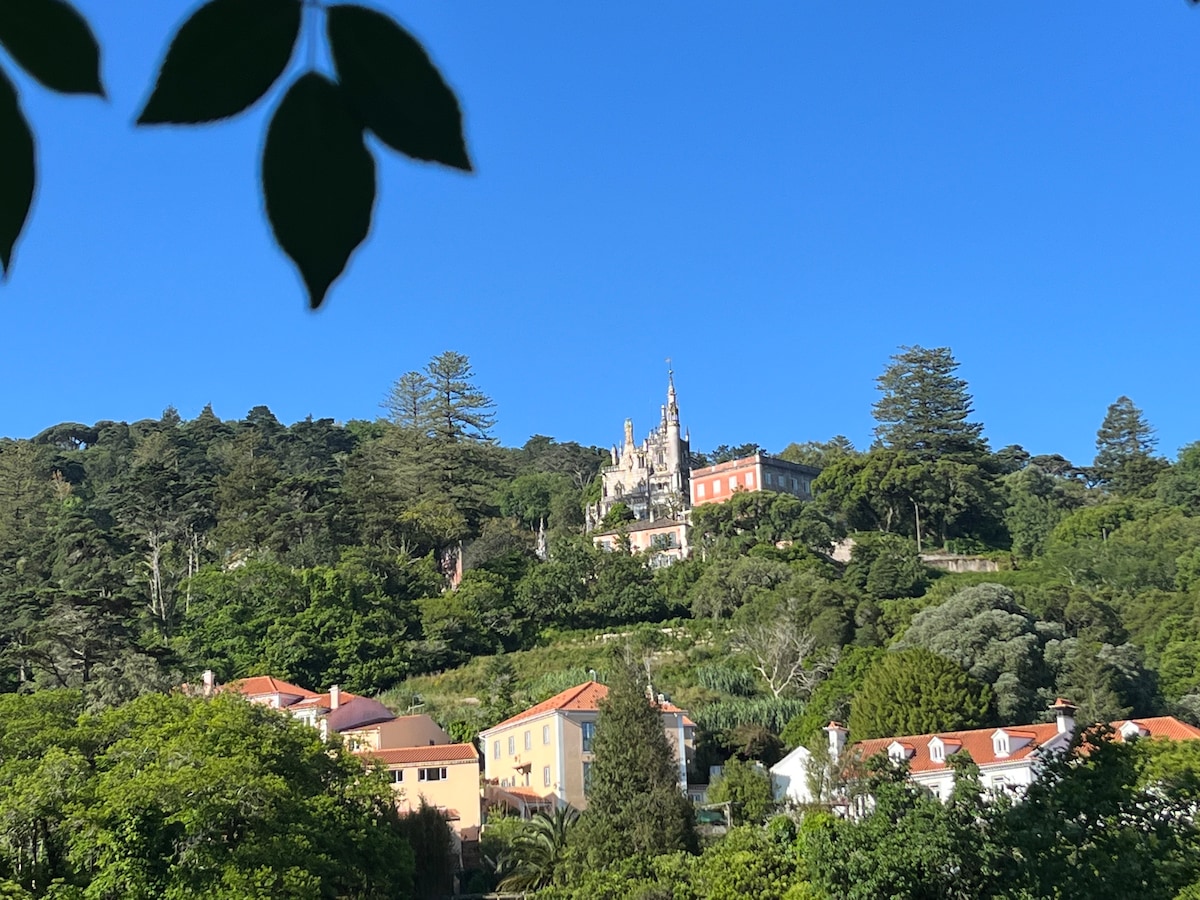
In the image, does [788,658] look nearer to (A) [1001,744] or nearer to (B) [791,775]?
(B) [791,775]

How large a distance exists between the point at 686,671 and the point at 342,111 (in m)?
46.1

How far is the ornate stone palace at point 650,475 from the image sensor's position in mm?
73625

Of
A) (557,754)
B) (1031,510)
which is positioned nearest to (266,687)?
(557,754)

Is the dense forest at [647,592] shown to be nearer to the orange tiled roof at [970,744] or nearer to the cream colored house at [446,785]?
the orange tiled roof at [970,744]

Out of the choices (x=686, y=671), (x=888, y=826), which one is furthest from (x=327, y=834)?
(x=686, y=671)

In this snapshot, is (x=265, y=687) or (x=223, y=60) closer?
(x=223, y=60)

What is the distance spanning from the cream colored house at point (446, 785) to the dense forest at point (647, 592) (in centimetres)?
625

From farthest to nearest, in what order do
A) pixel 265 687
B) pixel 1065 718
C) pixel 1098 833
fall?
pixel 265 687 → pixel 1065 718 → pixel 1098 833

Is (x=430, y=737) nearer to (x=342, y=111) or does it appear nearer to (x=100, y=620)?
(x=100, y=620)

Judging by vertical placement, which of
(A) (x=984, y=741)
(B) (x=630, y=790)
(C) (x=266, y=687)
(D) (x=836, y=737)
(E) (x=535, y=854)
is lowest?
(E) (x=535, y=854)

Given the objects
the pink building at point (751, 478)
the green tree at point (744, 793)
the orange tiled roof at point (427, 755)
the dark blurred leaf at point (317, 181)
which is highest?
the pink building at point (751, 478)

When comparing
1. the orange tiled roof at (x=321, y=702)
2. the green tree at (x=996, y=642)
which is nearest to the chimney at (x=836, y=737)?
the green tree at (x=996, y=642)

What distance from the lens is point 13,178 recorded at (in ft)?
3.11

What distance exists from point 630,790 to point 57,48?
92.5 feet
